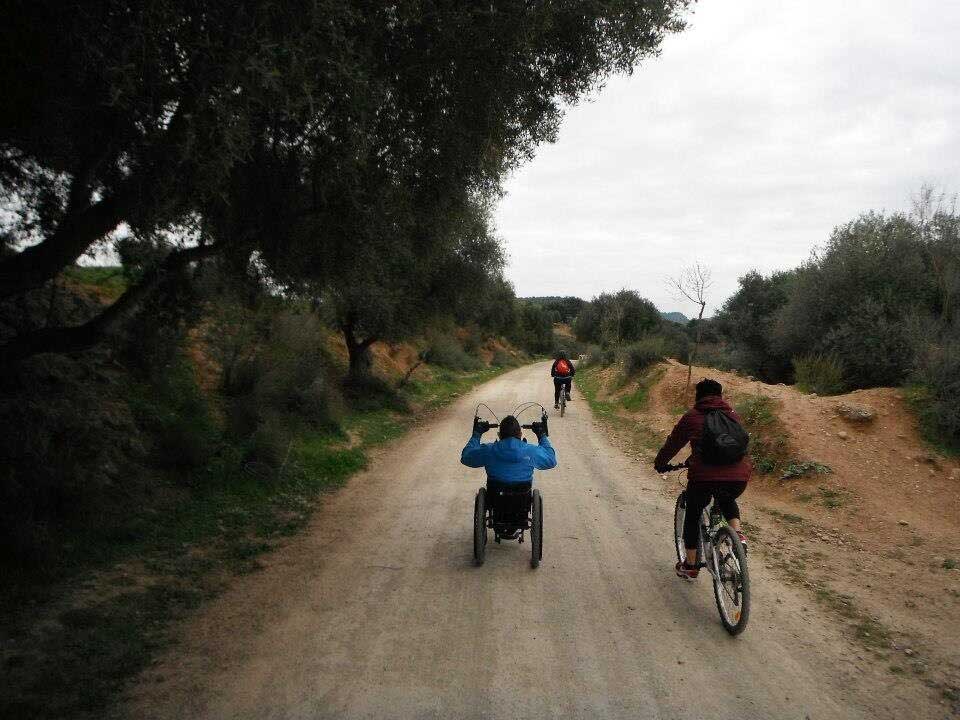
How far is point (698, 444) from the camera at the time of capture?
15.6 feet

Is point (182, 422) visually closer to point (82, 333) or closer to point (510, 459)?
point (82, 333)

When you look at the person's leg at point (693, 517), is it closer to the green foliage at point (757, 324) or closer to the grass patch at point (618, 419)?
the grass patch at point (618, 419)

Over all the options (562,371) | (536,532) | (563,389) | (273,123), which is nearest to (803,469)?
(536,532)

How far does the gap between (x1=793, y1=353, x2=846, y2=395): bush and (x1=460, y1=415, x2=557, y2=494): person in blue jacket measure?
11.7 m

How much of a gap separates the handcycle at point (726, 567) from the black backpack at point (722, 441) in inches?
22.9

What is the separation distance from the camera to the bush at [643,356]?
2167cm

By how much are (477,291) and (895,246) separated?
14.7m

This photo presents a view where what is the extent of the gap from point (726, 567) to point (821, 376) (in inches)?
464

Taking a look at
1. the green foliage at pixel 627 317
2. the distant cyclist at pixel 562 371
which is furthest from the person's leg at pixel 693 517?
the green foliage at pixel 627 317

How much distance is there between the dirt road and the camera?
341cm

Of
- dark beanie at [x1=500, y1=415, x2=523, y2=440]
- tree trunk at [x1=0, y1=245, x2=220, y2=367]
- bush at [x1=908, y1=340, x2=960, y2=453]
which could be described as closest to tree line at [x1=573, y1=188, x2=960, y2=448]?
bush at [x1=908, y1=340, x2=960, y2=453]

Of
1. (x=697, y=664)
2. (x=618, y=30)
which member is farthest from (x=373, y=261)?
(x=697, y=664)

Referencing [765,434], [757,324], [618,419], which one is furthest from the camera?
[757,324]

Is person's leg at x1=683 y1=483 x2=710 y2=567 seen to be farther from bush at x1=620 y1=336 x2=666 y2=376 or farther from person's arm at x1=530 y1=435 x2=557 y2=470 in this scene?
bush at x1=620 y1=336 x2=666 y2=376
